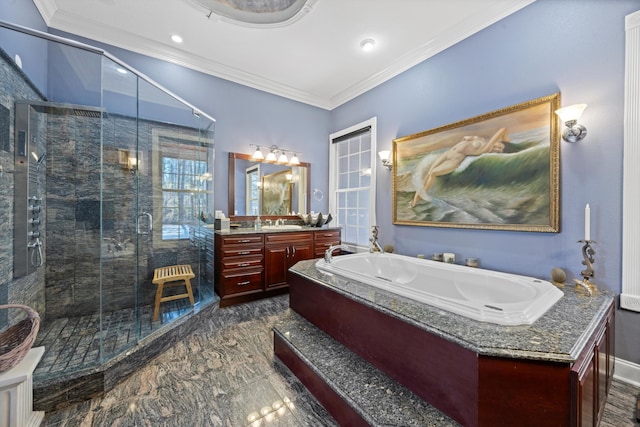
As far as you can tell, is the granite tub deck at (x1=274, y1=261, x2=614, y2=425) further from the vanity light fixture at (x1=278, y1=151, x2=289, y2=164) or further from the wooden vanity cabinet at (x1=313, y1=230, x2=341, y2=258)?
the vanity light fixture at (x1=278, y1=151, x2=289, y2=164)

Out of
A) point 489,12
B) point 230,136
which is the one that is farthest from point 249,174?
point 489,12

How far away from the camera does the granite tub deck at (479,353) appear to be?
0.94 m

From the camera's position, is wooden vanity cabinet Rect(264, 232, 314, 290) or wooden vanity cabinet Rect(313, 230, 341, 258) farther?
wooden vanity cabinet Rect(313, 230, 341, 258)

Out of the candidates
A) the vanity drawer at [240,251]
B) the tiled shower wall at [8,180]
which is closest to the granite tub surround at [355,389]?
the vanity drawer at [240,251]

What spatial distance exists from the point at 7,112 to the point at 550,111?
4.20 metres

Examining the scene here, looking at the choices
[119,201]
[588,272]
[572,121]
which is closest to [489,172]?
[572,121]

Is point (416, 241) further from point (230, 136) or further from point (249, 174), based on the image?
point (230, 136)

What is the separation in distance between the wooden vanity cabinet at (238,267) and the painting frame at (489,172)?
1888mm

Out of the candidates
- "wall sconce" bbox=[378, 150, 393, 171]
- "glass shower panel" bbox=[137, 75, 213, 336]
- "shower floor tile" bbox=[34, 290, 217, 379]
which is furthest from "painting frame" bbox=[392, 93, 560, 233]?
"shower floor tile" bbox=[34, 290, 217, 379]

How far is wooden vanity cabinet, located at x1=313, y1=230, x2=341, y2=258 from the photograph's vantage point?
3547 mm

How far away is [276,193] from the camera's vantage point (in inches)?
152

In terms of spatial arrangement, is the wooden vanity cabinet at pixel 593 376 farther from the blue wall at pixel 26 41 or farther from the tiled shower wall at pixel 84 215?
the blue wall at pixel 26 41

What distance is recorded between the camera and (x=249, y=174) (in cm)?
360

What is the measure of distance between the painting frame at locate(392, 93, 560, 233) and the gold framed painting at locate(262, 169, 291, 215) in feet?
5.86
